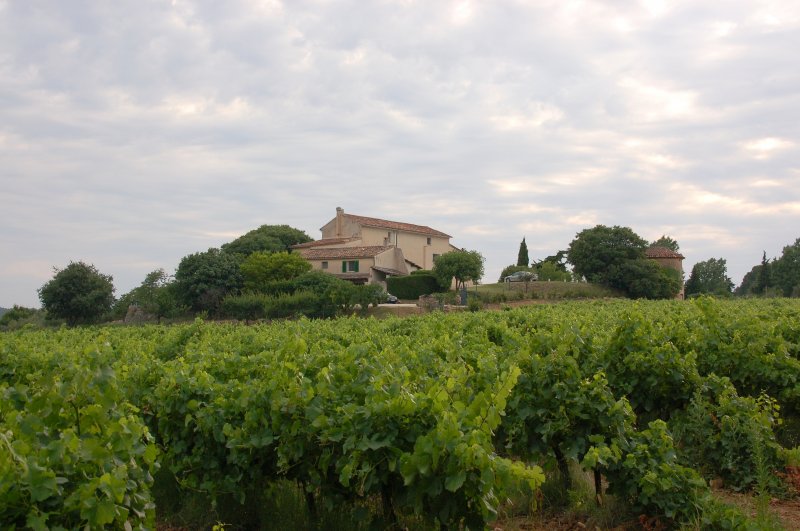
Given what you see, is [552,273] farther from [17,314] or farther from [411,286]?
[17,314]

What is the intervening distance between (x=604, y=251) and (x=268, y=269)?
1085 inches

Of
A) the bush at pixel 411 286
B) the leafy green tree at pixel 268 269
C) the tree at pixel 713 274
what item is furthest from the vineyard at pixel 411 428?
the tree at pixel 713 274

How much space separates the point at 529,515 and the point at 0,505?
4396 millimetres

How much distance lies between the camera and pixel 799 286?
65312 mm

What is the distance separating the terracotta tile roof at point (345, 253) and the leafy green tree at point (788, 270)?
43261 millimetres

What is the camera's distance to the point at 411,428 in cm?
429

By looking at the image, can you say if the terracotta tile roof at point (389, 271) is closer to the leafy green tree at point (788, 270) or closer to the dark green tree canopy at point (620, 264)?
the dark green tree canopy at point (620, 264)

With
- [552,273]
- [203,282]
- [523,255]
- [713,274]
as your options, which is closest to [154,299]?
[203,282]

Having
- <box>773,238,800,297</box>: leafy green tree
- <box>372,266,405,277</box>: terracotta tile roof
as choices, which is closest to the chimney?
<box>372,266,405,277</box>: terracotta tile roof

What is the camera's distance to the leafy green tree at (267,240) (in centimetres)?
6625

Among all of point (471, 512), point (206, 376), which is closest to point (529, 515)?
point (471, 512)

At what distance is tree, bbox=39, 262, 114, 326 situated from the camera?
169 ft

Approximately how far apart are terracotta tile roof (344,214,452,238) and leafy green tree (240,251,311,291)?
13434 millimetres

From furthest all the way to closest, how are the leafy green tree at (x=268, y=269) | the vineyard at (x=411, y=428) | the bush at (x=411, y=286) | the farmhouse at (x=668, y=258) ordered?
the farmhouse at (x=668, y=258), the bush at (x=411, y=286), the leafy green tree at (x=268, y=269), the vineyard at (x=411, y=428)
